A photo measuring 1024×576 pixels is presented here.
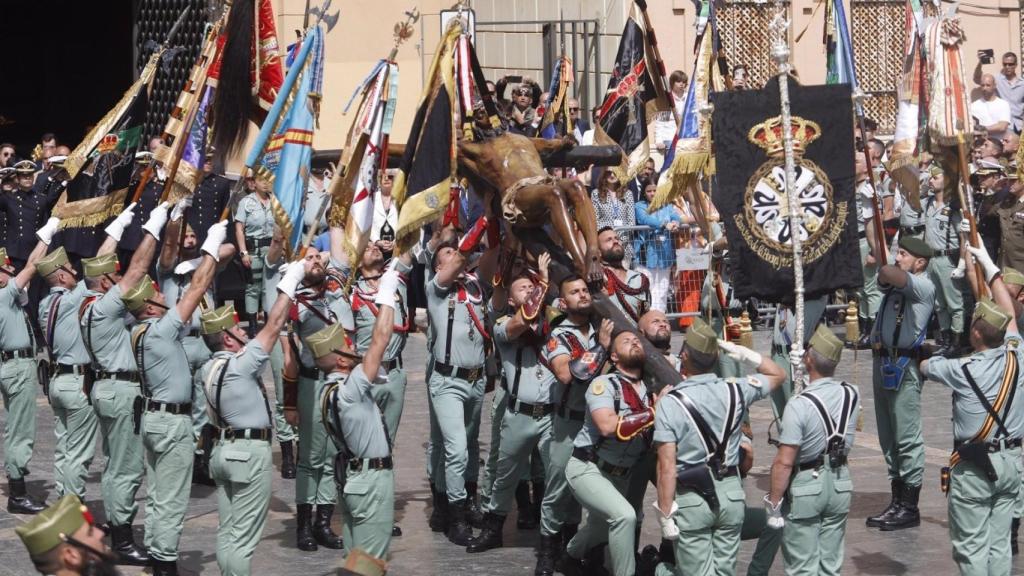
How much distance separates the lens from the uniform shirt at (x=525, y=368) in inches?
452

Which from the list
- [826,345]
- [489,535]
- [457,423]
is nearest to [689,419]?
[826,345]

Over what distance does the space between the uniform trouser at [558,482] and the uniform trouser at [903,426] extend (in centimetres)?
281

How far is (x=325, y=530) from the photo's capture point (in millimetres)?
11875

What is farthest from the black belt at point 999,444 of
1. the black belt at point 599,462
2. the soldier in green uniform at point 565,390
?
the soldier in green uniform at point 565,390

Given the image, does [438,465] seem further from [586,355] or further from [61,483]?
[61,483]

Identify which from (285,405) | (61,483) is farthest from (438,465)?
(61,483)

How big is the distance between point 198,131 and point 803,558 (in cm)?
528

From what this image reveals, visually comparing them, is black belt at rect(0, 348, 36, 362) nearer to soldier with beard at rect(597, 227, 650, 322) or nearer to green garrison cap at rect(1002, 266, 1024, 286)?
soldier with beard at rect(597, 227, 650, 322)

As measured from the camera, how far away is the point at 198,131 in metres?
11.7

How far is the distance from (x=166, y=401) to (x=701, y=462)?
3.89 m

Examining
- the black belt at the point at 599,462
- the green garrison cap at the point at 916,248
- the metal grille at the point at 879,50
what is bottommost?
the black belt at the point at 599,462

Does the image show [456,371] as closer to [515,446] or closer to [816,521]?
[515,446]

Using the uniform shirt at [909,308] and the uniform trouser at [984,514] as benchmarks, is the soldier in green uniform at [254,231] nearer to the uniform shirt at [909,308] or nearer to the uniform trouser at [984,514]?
the uniform shirt at [909,308]

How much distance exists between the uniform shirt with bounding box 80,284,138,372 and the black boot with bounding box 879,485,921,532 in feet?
18.8
